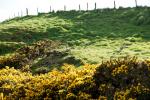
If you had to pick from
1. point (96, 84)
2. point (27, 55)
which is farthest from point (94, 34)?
point (96, 84)

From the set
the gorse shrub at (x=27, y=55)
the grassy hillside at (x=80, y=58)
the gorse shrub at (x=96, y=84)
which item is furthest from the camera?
the gorse shrub at (x=27, y=55)

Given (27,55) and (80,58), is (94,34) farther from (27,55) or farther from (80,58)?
(80,58)

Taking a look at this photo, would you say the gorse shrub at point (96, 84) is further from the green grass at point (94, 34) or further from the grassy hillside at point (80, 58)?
the green grass at point (94, 34)

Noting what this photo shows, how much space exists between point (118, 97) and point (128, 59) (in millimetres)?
3403

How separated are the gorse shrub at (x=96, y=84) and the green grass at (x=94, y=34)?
935cm

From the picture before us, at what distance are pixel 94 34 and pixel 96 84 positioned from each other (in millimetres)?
32379

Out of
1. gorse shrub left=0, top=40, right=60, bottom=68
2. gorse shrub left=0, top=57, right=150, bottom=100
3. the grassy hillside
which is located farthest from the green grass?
gorse shrub left=0, top=57, right=150, bottom=100

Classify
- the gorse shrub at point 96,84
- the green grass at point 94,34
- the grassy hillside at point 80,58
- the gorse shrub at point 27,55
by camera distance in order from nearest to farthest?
1. the gorse shrub at point 96,84
2. the grassy hillside at point 80,58
3. the gorse shrub at point 27,55
4. the green grass at point 94,34

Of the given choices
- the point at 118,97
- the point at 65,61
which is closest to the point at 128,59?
the point at 118,97

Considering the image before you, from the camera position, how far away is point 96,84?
22.8 m

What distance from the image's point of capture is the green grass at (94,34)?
1528 inches

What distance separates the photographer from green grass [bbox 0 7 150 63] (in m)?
38.8

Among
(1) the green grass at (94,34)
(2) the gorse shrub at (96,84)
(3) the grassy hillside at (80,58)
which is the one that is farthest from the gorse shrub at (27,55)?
(2) the gorse shrub at (96,84)

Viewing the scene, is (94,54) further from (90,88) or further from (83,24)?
(83,24)
